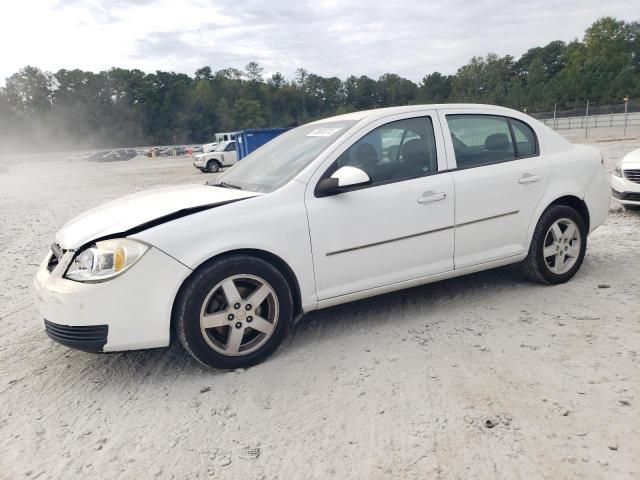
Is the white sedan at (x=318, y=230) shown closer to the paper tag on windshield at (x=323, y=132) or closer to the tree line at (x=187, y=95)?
the paper tag on windshield at (x=323, y=132)

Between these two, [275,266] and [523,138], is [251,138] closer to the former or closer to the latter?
[523,138]

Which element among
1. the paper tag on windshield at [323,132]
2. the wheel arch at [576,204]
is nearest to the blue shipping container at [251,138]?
the paper tag on windshield at [323,132]

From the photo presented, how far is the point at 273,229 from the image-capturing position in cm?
336

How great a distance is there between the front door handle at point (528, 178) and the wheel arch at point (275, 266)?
2.14 metres

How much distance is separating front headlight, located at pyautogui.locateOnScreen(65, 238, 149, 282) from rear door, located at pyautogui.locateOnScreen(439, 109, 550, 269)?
2.37 meters

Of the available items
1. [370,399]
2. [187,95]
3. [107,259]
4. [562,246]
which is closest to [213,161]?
[562,246]

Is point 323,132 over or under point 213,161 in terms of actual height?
over

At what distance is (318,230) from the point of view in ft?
11.4

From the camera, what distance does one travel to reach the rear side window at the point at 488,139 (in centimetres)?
414

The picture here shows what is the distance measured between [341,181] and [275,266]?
735 millimetres

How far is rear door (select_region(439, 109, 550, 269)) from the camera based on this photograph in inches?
159

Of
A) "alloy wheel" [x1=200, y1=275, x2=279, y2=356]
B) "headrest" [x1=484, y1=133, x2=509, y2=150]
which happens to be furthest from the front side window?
"alloy wheel" [x1=200, y1=275, x2=279, y2=356]

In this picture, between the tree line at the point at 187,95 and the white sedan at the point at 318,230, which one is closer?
the white sedan at the point at 318,230

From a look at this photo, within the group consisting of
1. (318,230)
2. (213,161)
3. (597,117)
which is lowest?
(597,117)
